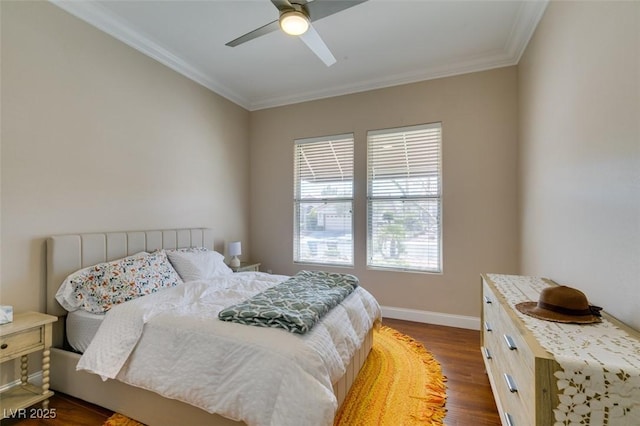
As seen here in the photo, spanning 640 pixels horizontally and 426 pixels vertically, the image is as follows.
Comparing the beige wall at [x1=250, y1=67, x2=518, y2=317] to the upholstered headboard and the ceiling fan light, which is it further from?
the upholstered headboard

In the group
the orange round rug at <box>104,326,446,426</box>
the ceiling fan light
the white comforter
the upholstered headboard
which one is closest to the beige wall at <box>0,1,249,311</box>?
the upholstered headboard

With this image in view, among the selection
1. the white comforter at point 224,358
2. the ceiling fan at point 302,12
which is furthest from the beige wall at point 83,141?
the ceiling fan at point 302,12

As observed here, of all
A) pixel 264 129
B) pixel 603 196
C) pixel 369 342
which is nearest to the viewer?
pixel 603 196

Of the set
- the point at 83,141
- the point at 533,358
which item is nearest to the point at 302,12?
the point at 83,141

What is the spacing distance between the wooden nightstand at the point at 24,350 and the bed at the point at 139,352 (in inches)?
5.3

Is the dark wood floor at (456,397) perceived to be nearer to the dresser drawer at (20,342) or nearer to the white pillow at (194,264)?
the dresser drawer at (20,342)

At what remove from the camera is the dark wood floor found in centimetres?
176

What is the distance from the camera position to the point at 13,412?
1704 mm

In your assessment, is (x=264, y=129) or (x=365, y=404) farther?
(x=264, y=129)

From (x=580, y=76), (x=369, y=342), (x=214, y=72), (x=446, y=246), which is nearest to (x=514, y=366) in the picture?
(x=369, y=342)

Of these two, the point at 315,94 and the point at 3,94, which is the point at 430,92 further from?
the point at 3,94

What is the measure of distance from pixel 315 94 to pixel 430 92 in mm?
1501

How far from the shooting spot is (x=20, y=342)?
5.60 ft

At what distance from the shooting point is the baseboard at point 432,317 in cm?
316
